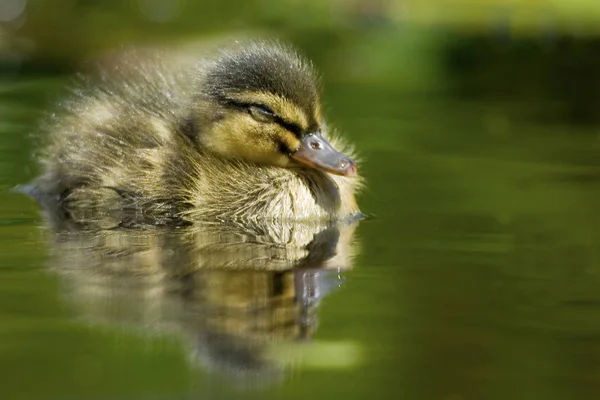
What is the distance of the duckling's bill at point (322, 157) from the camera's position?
5.38m

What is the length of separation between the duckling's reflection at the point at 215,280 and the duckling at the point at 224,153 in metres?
0.18

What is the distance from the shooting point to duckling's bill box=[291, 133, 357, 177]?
17.7 feet

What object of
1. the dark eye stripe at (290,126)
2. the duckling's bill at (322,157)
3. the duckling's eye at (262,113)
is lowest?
the duckling's bill at (322,157)

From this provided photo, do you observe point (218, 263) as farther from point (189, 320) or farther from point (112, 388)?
point (112, 388)

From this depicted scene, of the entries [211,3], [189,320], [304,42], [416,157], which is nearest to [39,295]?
[189,320]

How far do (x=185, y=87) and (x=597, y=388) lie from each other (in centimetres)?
318

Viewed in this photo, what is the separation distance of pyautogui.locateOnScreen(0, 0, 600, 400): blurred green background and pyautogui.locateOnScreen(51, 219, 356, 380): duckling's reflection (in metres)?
0.08

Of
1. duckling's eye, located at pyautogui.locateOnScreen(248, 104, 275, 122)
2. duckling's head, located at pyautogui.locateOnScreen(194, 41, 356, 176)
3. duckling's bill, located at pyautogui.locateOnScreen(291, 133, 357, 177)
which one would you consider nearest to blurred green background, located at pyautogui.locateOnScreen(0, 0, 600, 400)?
duckling's bill, located at pyautogui.locateOnScreen(291, 133, 357, 177)

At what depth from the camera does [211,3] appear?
13.7 meters

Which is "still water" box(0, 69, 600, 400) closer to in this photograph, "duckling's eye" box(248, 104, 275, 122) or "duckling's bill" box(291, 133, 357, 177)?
"duckling's bill" box(291, 133, 357, 177)

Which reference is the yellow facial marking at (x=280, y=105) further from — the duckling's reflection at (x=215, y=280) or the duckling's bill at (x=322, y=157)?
the duckling's reflection at (x=215, y=280)

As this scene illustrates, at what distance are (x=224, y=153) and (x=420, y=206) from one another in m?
0.85

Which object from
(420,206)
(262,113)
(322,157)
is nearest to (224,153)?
(262,113)

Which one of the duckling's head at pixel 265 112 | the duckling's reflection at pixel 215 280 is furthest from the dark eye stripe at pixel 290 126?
the duckling's reflection at pixel 215 280
